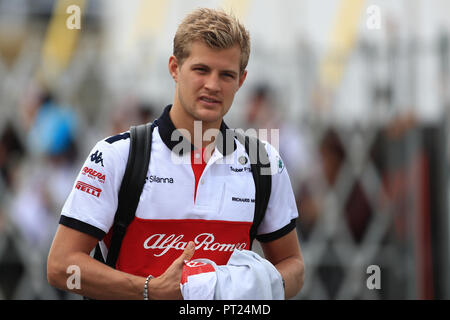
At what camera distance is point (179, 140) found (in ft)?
7.34

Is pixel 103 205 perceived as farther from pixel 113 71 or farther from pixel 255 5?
pixel 255 5

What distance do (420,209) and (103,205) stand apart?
3.55m

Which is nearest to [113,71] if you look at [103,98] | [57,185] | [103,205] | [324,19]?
[103,98]

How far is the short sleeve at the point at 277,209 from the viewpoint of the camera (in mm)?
2357

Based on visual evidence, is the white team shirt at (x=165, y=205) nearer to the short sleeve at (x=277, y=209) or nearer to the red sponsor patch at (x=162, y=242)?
the red sponsor patch at (x=162, y=242)

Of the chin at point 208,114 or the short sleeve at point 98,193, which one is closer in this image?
the short sleeve at point 98,193

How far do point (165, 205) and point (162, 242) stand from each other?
126 millimetres

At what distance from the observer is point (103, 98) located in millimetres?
5434

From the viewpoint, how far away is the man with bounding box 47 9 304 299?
201 centimetres

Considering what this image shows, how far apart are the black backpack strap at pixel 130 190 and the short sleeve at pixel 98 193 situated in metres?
0.02

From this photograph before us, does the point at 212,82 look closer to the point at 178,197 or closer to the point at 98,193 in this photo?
the point at 178,197

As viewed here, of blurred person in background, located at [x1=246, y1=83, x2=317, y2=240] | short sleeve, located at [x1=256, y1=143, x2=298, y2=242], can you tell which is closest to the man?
short sleeve, located at [x1=256, y1=143, x2=298, y2=242]

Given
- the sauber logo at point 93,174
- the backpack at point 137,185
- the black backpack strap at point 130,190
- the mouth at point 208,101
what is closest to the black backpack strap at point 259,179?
the backpack at point 137,185
